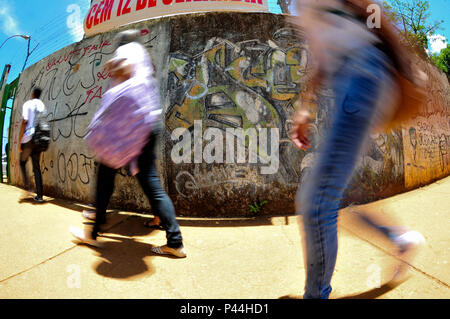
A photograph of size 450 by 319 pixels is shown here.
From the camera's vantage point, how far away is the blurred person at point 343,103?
3.43ft

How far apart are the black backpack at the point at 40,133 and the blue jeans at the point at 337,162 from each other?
14.2 feet

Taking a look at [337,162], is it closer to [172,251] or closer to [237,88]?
[172,251]

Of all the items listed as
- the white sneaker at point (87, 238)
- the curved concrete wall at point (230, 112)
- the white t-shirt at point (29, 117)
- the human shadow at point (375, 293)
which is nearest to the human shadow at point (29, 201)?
the curved concrete wall at point (230, 112)

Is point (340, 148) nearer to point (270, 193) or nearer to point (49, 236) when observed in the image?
point (270, 193)

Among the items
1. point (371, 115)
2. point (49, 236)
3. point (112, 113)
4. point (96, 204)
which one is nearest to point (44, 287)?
point (96, 204)

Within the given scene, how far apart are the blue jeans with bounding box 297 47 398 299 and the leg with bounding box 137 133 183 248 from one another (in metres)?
1.13

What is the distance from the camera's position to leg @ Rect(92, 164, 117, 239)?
1.94m

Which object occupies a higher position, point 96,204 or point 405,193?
point 96,204

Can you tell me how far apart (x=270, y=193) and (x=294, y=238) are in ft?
2.83

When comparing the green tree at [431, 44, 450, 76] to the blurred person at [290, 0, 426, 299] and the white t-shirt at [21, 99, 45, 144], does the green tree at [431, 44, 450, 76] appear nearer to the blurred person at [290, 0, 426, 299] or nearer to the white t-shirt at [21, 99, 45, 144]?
the blurred person at [290, 0, 426, 299]

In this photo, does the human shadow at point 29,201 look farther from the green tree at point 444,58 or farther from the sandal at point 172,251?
the green tree at point 444,58

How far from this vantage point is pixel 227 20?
329 cm

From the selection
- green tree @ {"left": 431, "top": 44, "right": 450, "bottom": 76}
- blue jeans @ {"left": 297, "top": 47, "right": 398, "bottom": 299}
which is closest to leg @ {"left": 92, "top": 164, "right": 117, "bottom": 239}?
blue jeans @ {"left": 297, "top": 47, "right": 398, "bottom": 299}

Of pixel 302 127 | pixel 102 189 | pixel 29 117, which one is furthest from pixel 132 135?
pixel 29 117
